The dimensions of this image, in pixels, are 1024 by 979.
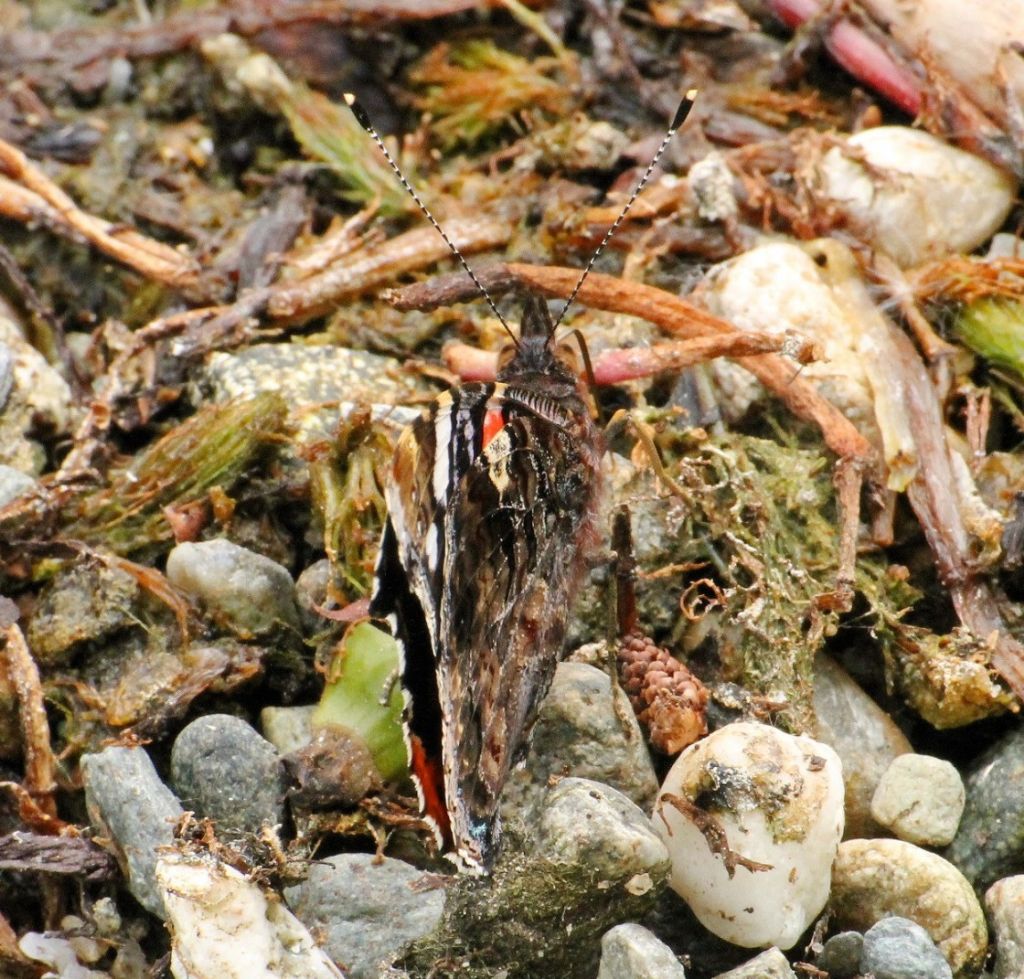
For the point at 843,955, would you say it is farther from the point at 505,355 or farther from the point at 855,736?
the point at 505,355

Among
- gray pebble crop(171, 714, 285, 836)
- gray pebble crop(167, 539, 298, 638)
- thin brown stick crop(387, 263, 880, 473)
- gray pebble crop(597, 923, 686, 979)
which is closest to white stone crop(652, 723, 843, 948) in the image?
gray pebble crop(597, 923, 686, 979)

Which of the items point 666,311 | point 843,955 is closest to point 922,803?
point 843,955

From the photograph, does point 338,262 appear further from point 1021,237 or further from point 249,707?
A: point 1021,237

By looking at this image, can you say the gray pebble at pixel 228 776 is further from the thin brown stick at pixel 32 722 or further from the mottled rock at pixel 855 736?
the mottled rock at pixel 855 736

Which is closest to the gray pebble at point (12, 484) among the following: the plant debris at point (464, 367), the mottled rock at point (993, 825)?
the plant debris at point (464, 367)

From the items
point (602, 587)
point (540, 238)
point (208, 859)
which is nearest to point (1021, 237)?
point (540, 238)

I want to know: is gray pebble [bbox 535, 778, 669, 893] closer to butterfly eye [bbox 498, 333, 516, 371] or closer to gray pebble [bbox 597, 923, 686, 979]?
gray pebble [bbox 597, 923, 686, 979]

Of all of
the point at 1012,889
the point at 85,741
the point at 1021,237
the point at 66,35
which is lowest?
the point at 85,741
